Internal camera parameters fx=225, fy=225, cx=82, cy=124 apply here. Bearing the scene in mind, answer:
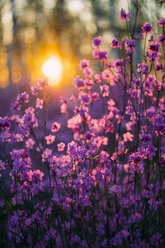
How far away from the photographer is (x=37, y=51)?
66.7 feet

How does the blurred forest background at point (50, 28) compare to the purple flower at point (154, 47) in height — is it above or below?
above

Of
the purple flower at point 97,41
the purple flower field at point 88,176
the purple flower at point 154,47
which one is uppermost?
the purple flower at point 97,41

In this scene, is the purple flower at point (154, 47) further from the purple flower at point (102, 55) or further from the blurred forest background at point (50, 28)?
the blurred forest background at point (50, 28)

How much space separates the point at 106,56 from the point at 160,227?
2.07 metres

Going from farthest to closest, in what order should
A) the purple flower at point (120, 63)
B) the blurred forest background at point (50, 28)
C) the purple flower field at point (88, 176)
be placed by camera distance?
1. the blurred forest background at point (50, 28)
2. the purple flower at point (120, 63)
3. the purple flower field at point (88, 176)

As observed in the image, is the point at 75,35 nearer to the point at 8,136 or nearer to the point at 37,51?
the point at 37,51

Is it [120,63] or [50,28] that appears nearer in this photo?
[120,63]

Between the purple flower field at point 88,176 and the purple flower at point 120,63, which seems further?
the purple flower at point 120,63

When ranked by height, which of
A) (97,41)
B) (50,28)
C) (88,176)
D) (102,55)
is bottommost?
(88,176)

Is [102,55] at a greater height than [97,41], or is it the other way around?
[97,41]

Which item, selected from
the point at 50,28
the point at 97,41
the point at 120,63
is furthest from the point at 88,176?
the point at 50,28

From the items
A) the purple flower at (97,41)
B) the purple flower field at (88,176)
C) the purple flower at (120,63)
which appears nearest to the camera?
the purple flower field at (88,176)

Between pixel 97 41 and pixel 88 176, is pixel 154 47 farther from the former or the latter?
pixel 88 176

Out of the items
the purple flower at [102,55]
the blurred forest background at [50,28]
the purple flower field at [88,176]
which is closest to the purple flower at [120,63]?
the purple flower field at [88,176]
